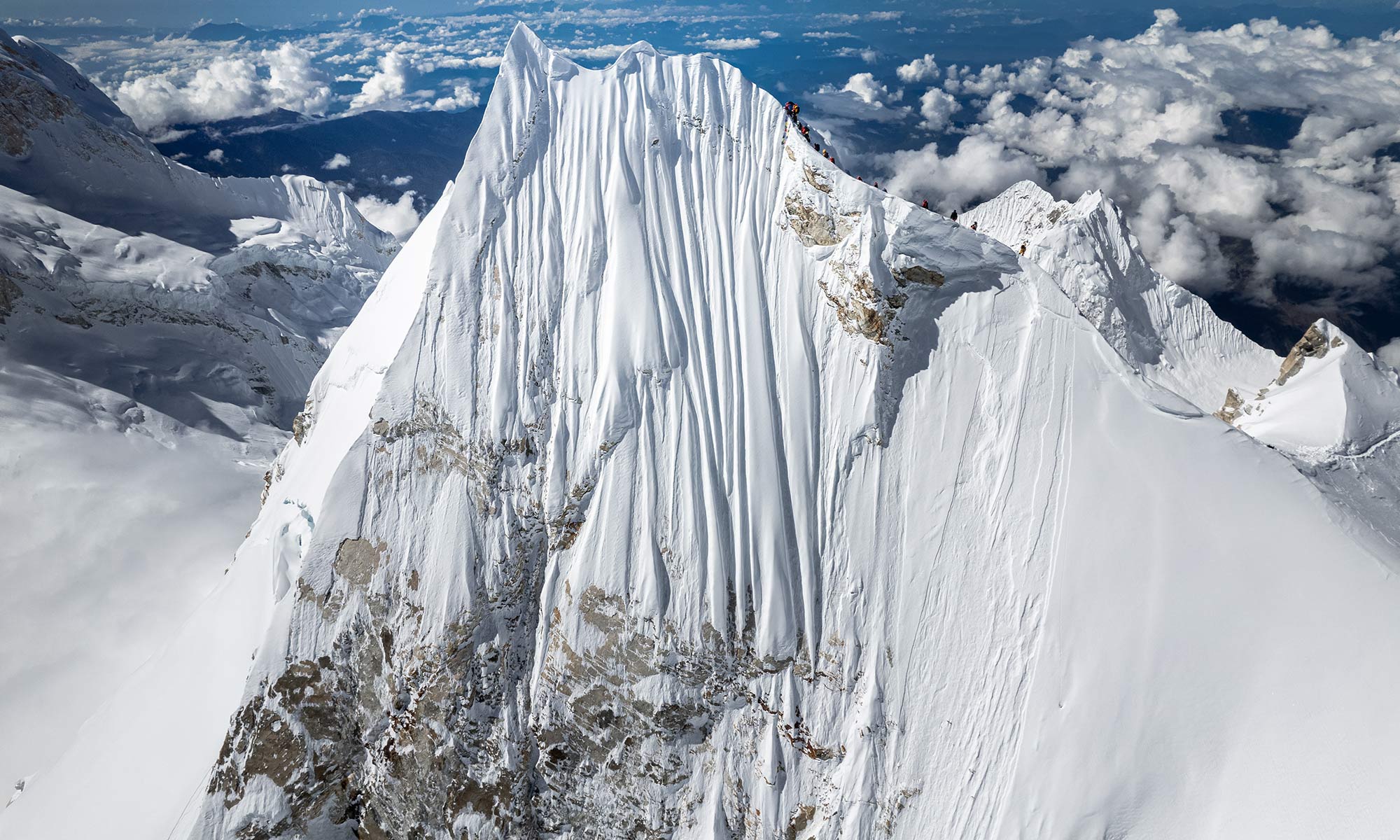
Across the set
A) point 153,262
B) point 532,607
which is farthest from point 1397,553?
point 153,262

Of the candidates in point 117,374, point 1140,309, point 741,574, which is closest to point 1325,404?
point 1140,309

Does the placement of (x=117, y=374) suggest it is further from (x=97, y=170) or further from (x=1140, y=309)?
(x=1140, y=309)

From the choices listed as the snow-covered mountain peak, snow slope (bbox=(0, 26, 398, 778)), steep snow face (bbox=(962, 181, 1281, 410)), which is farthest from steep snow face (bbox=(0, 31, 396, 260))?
the snow-covered mountain peak

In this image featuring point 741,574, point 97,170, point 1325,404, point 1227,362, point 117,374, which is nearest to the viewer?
point 741,574

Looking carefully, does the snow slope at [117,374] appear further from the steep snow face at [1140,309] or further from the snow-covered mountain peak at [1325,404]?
the steep snow face at [1140,309]

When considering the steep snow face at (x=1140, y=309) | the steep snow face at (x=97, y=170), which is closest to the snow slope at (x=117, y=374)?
the steep snow face at (x=97, y=170)

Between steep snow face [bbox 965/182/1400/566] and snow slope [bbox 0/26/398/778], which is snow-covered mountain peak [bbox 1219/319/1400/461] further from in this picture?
snow slope [bbox 0/26/398/778]

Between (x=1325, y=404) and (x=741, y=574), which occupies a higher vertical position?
(x=741, y=574)
